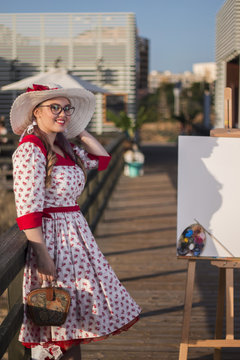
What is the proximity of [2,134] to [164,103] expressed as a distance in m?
35.2

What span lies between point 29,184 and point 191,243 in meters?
1.12

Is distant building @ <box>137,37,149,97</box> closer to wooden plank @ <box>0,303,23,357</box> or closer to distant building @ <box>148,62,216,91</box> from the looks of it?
distant building @ <box>148,62,216,91</box>

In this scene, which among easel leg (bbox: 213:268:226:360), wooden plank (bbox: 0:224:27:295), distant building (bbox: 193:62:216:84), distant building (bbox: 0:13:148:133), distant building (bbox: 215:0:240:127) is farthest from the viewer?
distant building (bbox: 193:62:216:84)

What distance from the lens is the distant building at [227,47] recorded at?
18.3ft

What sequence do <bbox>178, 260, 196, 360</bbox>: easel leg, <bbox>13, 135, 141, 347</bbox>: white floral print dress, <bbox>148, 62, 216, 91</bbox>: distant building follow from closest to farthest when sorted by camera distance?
1. <bbox>13, 135, 141, 347</bbox>: white floral print dress
2. <bbox>178, 260, 196, 360</bbox>: easel leg
3. <bbox>148, 62, 216, 91</bbox>: distant building

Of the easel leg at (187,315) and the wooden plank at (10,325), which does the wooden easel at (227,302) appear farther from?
the wooden plank at (10,325)

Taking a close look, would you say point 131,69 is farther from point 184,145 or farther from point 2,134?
point 184,145

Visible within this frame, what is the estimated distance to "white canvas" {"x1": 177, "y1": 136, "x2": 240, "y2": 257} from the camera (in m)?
3.63

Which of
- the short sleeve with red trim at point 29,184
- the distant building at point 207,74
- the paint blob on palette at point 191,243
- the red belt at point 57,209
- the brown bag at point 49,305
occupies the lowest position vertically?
the brown bag at point 49,305

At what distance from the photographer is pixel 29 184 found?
9.23ft

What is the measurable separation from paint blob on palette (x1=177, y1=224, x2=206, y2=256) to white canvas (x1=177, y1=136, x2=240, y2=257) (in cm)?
7

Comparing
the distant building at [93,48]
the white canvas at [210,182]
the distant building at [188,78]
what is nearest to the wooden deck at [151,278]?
the white canvas at [210,182]

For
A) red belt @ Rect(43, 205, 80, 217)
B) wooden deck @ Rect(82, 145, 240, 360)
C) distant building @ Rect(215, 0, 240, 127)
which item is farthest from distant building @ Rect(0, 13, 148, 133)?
red belt @ Rect(43, 205, 80, 217)

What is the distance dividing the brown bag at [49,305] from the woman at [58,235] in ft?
0.23
